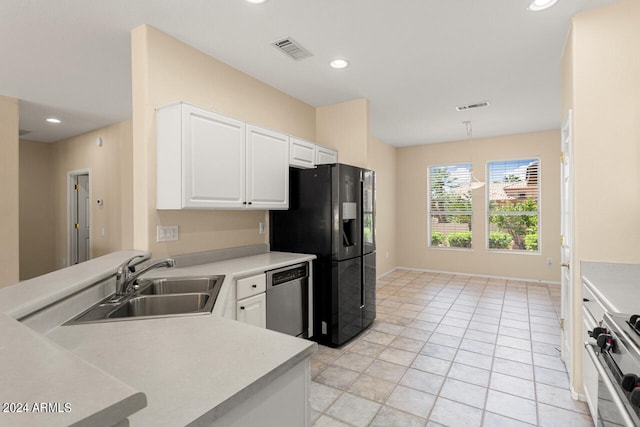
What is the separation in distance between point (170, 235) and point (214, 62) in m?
1.60

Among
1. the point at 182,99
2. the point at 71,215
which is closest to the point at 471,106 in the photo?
the point at 182,99

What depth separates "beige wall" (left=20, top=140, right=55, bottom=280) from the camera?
5637 mm

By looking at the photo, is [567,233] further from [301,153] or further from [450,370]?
[301,153]

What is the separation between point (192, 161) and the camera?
2344mm

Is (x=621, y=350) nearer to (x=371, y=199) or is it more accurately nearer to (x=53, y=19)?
(x=371, y=199)

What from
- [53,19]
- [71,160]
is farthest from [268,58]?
[71,160]

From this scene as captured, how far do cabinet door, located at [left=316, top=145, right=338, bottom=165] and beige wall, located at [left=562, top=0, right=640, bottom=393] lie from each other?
91.0 inches

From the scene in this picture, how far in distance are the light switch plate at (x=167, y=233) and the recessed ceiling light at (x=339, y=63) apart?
202cm

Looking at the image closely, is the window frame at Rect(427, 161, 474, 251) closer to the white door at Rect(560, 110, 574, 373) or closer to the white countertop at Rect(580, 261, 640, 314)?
the white door at Rect(560, 110, 574, 373)

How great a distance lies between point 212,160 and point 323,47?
1.33 m

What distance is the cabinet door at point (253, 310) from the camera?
230 centimetres

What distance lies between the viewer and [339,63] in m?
2.99

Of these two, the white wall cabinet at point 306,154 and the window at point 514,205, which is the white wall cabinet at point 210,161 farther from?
the window at point 514,205

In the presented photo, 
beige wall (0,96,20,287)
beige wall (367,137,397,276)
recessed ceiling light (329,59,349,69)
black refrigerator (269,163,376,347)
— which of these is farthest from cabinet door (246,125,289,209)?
beige wall (0,96,20,287)
